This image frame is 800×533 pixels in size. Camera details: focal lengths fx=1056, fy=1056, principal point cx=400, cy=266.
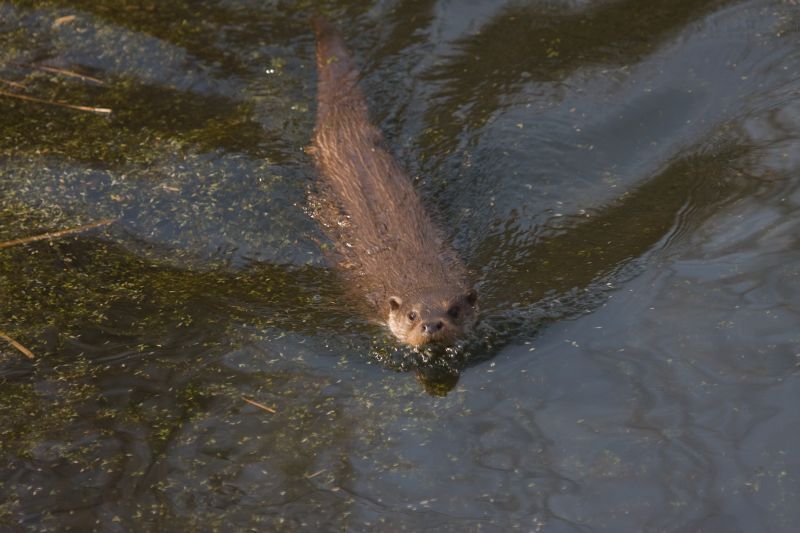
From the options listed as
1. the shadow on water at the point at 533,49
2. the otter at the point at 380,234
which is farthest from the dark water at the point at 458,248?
the otter at the point at 380,234

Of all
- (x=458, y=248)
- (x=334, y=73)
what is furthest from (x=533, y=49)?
(x=458, y=248)

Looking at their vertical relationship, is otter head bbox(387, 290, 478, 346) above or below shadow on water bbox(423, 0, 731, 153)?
below

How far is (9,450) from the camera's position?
4.00 m

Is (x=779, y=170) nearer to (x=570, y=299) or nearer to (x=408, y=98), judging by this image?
(x=570, y=299)

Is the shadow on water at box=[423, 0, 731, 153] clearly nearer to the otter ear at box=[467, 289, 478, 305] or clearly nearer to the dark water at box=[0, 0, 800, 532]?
the dark water at box=[0, 0, 800, 532]

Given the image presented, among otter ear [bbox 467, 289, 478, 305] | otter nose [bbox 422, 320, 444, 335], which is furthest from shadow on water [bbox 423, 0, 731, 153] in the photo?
otter nose [bbox 422, 320, 444, 335]

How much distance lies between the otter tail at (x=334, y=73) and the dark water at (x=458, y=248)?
0.14 m

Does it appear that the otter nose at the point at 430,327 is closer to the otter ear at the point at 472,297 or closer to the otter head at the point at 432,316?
the otter head at the point at 432,316

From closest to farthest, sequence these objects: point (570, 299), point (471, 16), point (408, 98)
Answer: point (570, 299)
point (408, 98)
point (471, 16)

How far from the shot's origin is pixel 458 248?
5.28 metres

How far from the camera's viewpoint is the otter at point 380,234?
4.73 metres

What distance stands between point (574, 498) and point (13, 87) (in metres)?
4.32

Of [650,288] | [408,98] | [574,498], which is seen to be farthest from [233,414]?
[408,98]

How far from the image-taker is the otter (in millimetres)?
4727
